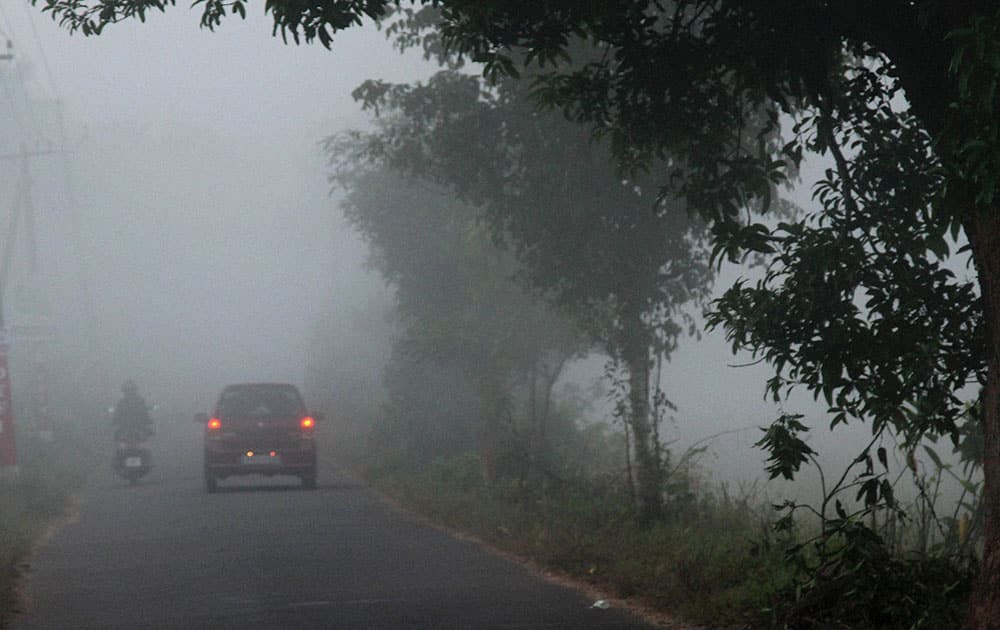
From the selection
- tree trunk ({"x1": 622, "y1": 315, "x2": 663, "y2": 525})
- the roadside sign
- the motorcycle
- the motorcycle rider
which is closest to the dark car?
the roadside sign

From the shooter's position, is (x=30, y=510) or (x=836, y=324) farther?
(x=30, y=510)

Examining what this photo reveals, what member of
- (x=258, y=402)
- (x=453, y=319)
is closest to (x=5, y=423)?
(x=258, y=402)

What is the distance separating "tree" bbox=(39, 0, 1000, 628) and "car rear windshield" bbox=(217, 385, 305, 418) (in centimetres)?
1728

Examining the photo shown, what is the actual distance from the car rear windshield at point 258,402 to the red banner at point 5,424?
3.32 meters

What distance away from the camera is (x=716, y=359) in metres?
76.3

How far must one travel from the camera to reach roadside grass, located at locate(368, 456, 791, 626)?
37.9 feet

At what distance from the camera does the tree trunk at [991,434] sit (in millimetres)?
8375

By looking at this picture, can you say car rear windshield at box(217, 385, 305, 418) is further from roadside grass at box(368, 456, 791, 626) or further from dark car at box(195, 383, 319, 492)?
roadside grass at box(368, 456, 791, 626)

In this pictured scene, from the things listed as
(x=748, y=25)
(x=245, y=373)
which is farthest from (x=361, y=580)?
(x=245, y=373)

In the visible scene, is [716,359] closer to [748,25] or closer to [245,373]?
[245,373]

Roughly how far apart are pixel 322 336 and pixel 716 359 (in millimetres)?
19082

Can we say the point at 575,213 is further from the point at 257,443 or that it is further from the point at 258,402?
the point at 258,402

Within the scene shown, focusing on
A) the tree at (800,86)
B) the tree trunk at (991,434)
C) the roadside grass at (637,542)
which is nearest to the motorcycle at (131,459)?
the roadside grass at (637,542)

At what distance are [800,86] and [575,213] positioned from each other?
6.61 m
